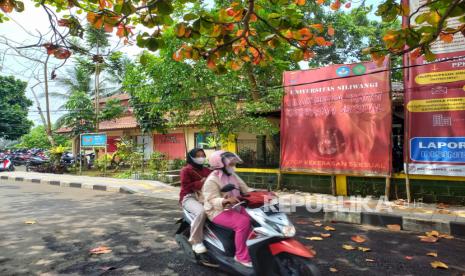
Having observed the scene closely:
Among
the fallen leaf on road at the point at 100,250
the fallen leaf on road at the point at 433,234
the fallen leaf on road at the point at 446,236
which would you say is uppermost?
the fallen leaf on road at the point at 100,250

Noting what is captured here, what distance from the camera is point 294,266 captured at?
3.27 m

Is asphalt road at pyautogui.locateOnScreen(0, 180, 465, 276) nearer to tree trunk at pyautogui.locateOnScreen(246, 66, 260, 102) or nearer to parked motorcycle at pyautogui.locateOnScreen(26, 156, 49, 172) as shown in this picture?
tree trunk at pyautogui.locateOnScreen(246, 66, 260, 102)

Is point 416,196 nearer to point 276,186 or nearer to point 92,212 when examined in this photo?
point 276,186

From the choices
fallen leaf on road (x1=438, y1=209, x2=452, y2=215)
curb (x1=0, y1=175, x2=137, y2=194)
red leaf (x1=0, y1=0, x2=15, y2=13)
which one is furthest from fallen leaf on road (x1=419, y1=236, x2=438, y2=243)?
curb (x1=0, y1=175, x2=137, y2=194)

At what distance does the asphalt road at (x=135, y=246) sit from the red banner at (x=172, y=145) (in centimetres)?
1237

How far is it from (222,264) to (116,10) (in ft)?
8.92

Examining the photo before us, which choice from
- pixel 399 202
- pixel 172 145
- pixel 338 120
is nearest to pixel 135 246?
pixel 399 202

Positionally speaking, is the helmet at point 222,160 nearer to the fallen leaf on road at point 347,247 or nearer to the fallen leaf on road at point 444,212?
the fallen leaf on road at point 347,247

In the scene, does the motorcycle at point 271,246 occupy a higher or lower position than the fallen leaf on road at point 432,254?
higher

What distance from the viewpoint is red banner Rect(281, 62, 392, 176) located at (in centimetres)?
855

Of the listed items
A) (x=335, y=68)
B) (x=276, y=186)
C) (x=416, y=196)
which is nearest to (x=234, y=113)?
(x=276, y=186)

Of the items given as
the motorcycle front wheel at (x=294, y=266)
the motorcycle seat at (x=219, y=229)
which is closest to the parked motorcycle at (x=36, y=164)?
the motorcycle seat at (x=219, y=229)

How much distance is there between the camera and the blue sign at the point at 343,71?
9.08 metres

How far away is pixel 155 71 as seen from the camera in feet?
34.1
